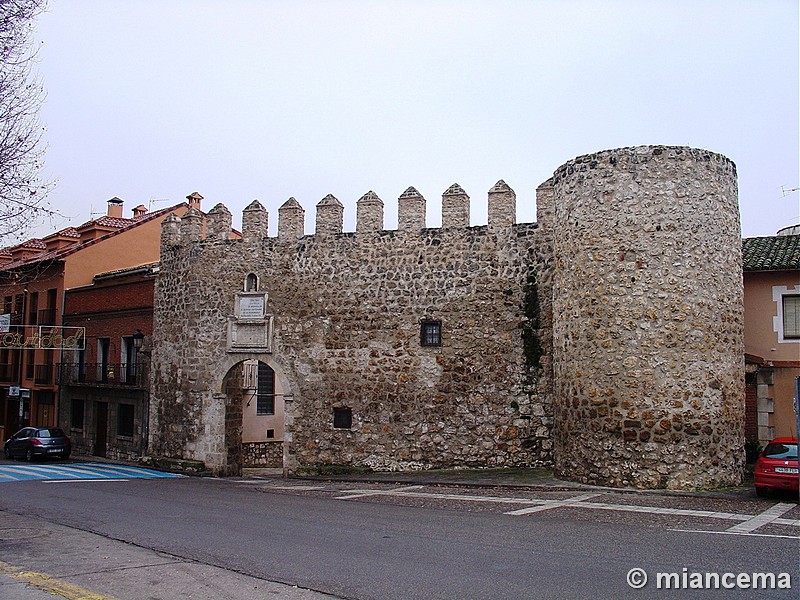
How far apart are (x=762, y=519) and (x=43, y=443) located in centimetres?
2201

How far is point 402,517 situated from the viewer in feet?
36.4

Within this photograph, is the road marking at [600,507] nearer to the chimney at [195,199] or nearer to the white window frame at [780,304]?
the white window frame at [780,304]

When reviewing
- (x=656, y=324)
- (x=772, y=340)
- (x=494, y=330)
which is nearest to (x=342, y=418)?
(x=494, y=330)

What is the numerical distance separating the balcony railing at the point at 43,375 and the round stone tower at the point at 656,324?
2220 cm

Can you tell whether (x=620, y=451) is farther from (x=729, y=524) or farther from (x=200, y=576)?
(x=200, y=576)

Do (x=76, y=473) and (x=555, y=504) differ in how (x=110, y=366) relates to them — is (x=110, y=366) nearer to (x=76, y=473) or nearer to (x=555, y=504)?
(x=76, y=473)

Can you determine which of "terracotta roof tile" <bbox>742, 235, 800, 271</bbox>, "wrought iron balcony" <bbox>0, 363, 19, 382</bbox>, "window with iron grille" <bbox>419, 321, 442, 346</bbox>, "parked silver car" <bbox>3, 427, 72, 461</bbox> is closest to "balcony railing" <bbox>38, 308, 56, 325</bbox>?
"wrought iron balcony" <bbox>0, 363, 19, 382</bbox>

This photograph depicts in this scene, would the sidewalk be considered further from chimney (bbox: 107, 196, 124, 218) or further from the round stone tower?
chimney (bbox: 107, 196, 124, 218)

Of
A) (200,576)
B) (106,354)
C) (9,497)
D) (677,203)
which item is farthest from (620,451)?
(106,354)

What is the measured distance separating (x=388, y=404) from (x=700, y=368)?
23.4ft

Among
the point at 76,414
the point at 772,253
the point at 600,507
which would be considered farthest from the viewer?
the point at 76,414

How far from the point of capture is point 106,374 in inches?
995

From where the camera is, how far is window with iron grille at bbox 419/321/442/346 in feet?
57.6

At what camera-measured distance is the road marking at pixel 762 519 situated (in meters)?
9.70
